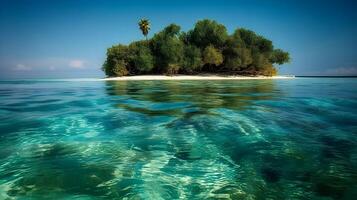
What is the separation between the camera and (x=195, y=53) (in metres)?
52.6

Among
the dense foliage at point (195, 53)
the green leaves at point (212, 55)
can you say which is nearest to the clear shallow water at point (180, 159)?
the green leaves at point (212, 55)

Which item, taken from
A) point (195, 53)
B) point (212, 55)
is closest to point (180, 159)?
point (212, 55)

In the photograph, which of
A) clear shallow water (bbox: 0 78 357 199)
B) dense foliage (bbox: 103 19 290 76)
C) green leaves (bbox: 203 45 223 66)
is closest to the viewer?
clear shallow water (bbox: 0 78 357 199)

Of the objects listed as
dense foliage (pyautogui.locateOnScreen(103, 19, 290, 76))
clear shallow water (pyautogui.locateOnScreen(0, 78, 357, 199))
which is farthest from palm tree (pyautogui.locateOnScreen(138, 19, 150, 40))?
clear shallow water (pyautogui.locateOnScreen(0, 78, 357, 199))

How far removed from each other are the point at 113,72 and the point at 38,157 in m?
53.1

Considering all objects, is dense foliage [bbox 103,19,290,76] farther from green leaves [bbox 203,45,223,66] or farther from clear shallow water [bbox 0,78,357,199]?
clear shallow water [bbox 0,78,357,199]

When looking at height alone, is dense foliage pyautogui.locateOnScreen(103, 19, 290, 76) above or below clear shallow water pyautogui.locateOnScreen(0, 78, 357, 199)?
above

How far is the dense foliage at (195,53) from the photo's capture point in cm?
5272

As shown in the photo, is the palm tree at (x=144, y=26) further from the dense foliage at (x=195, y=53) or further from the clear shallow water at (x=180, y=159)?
the clear shallow water at (x=180, y=159)

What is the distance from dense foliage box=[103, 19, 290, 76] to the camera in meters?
52.7

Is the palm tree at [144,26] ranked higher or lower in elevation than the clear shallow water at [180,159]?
higher

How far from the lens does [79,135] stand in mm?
6441

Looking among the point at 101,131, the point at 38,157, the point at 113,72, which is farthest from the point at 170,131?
the point at 113,72

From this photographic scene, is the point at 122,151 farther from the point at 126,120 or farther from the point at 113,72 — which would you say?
the point at 113,72
